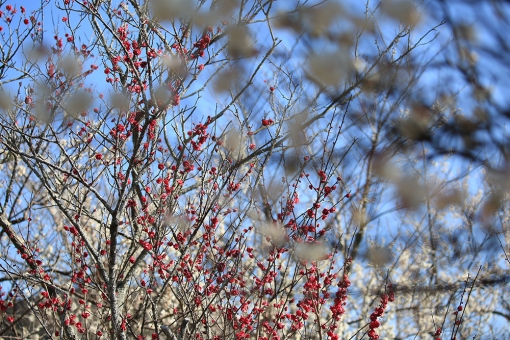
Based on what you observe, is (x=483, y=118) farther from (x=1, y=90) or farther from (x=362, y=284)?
(x=362, y=284)

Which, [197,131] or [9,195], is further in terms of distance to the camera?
[9,195]

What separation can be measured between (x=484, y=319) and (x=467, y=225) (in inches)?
96.3

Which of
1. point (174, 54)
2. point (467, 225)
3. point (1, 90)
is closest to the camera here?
point (174, 54)

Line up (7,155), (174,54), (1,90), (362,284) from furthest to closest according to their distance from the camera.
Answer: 1. (362,284)
2. (7,155)
3. (1,90)
4. (174,54)

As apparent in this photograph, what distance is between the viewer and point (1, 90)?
4.28 meters

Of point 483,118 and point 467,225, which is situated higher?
point 467,225

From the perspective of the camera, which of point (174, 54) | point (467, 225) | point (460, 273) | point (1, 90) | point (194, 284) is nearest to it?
point (194, 284)

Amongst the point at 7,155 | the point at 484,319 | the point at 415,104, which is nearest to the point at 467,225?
the point at 484,319

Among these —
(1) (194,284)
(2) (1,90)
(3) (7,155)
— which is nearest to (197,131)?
(1) (194,284)

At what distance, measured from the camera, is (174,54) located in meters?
3.58

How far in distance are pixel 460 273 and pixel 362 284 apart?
1.87m

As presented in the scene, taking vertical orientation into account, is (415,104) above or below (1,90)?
below

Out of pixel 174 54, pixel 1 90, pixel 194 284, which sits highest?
pixel 1 90

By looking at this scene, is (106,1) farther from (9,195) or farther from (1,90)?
(9,195)
